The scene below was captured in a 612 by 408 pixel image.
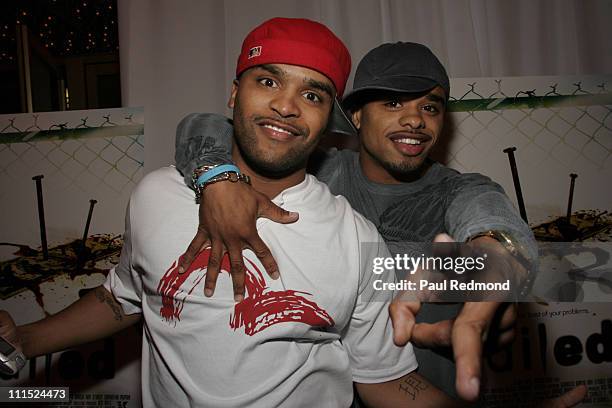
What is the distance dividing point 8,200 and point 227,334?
76 cm

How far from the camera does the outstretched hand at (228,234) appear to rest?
72cm

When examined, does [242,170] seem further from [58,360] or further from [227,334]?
[58,360]

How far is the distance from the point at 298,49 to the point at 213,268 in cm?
38

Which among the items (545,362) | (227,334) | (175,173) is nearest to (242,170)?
(175,173)

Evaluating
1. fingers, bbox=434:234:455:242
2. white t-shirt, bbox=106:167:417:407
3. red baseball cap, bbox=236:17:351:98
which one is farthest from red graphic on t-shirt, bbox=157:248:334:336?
red baseball cap, bbox=236:17:351:98

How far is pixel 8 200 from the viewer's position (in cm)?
113

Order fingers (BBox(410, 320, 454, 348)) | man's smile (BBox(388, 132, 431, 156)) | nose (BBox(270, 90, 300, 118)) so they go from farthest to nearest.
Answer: man's smile (BBox(388, 132, 431, 156))
nose (BBox(270, 90, 300, 118))
fingers (BBox(410, 320, 454, 348))

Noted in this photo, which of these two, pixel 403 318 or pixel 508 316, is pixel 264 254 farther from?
pixel 508 316

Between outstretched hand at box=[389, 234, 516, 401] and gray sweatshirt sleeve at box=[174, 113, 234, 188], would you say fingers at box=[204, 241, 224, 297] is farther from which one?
outstretched hand at box=[389, 234, 516, 401]

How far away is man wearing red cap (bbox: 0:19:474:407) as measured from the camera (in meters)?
0.71

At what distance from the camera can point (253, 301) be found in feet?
2.38

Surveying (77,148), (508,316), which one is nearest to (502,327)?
(508,316)

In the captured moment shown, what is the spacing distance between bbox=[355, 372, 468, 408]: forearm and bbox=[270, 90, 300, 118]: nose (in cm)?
47

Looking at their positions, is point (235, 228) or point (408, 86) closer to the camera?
point (235, 228)
